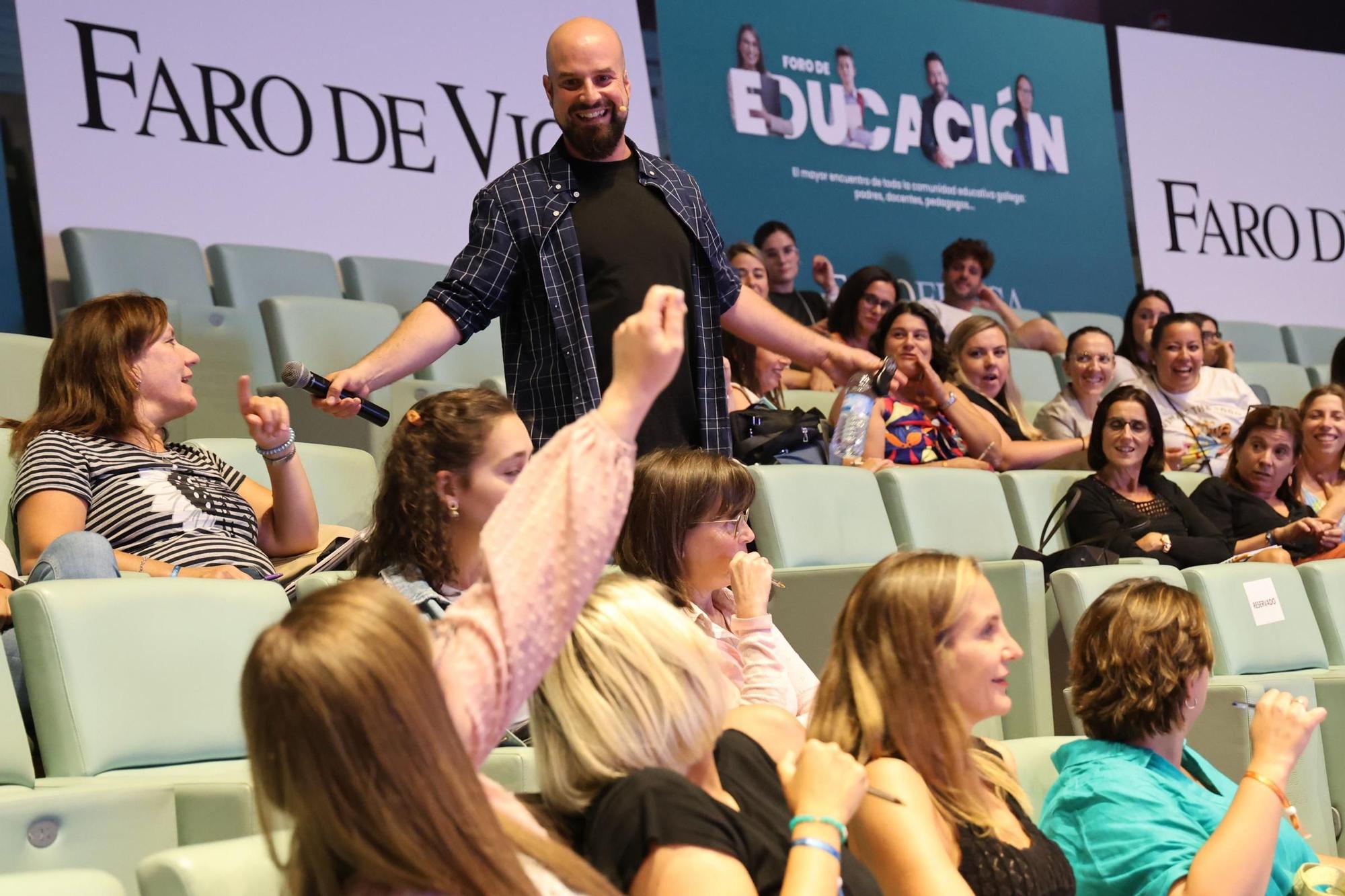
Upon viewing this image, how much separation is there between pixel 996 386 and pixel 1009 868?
3.14m

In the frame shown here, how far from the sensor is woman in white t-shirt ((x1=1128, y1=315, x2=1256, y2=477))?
4727 mm

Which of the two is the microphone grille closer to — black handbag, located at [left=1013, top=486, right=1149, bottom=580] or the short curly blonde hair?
the short curly blonde hair

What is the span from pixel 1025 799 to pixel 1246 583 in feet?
5.16

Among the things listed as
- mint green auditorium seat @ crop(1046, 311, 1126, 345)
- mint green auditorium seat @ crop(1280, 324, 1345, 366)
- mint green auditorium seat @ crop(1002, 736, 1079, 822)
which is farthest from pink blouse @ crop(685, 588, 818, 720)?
mint green auditorium seat @ crop(1280, 324, 1345, 366)

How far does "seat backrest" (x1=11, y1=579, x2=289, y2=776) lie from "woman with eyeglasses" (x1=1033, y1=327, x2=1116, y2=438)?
323 cm

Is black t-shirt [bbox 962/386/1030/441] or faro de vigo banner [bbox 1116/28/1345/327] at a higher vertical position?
faro de vigo banner [bbox 1116/28/1345/327]

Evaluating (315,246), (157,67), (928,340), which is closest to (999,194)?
(928,340)

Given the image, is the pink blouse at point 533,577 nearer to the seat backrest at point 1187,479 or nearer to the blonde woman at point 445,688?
the blonde woman at point 445,688

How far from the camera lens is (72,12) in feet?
14.7

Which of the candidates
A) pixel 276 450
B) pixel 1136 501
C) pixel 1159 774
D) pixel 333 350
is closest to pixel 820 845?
pixel 1159 774

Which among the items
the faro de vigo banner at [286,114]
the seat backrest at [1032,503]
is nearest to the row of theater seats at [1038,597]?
the seat backrest at [1032,503]

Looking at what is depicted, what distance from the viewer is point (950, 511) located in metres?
3.53

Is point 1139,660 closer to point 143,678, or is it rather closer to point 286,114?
point 143,678

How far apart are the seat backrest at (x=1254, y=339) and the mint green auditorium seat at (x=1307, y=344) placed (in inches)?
2.7
